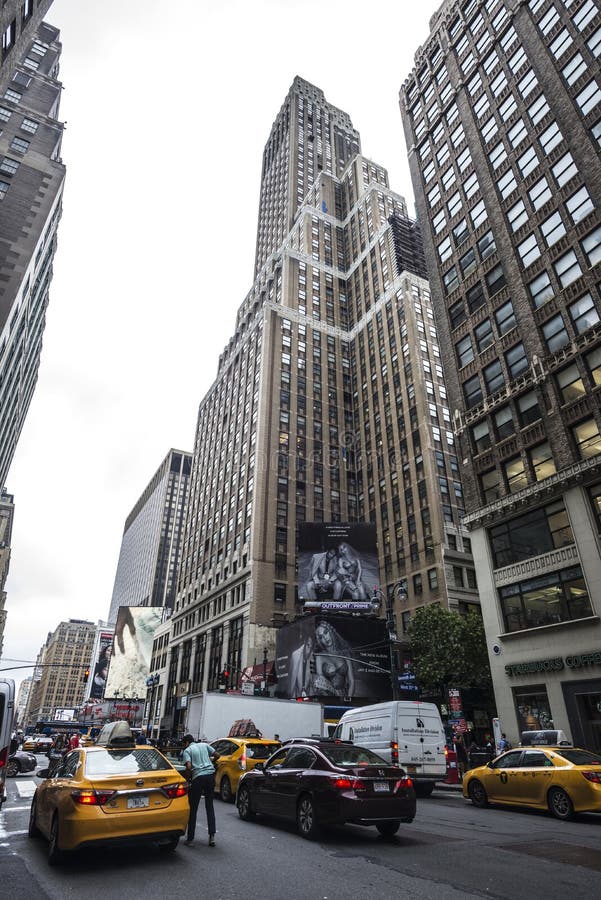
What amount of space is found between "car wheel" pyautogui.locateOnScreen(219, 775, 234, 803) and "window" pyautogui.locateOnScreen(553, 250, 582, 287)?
28.4m

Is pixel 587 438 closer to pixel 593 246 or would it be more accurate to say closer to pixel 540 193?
pixel 593 246

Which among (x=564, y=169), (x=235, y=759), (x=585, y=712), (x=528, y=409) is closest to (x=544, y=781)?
(x=235, y=759)

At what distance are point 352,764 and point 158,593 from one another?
153482 millimetres

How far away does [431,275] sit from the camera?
130ft

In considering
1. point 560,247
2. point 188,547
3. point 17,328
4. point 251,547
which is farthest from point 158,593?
point 560,247

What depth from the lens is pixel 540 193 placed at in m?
31.8

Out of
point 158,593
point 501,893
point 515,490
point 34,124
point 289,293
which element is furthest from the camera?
point 158,593

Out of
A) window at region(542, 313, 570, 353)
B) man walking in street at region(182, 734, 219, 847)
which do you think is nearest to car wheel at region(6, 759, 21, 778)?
man walking in street at region(182, 734, 219, 847)

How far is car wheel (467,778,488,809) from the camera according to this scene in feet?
46.0

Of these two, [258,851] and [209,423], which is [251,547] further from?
[258,851]

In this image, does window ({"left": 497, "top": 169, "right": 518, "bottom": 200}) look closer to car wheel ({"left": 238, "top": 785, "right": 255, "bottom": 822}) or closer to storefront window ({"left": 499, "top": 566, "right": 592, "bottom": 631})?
storefront window ({"left": 499, "top": 566, "right": 592, "bottom": 631})

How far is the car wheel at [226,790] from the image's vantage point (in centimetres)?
1439

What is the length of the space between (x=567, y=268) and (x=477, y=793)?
1031 inches

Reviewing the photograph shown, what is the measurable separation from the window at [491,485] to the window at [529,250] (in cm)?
1280
